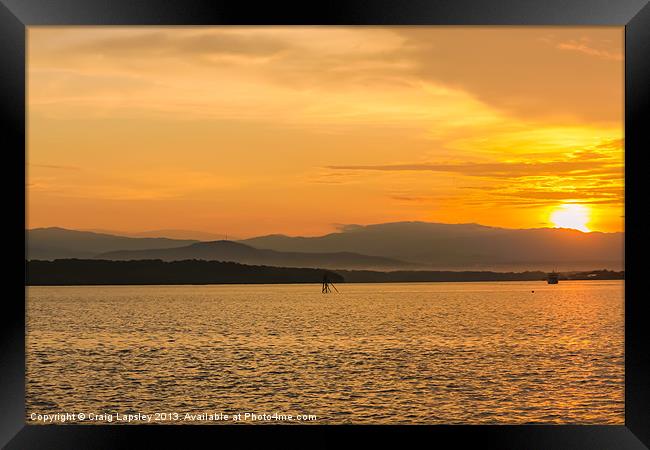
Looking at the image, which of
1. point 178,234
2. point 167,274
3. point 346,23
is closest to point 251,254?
point 178,234

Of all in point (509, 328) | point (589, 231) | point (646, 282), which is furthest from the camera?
point (509, 328)

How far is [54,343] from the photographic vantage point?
40875 mm

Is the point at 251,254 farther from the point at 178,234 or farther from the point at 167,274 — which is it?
the point at 167,274

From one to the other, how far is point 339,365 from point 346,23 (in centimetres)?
2675

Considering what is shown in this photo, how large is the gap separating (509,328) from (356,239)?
17941mm

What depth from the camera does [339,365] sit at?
Answer: 29797 mm

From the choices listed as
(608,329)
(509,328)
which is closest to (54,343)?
(509,328)

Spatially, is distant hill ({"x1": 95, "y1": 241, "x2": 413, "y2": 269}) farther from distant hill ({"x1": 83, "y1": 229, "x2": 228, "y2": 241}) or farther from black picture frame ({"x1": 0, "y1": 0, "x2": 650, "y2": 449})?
black picture frame ({"x1": 0, "y1": 0, "x2": 650, "y2": 449})

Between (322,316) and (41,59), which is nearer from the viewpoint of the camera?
(322,316)

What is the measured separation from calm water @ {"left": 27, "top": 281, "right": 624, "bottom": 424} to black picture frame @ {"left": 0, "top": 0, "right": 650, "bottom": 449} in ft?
38.8

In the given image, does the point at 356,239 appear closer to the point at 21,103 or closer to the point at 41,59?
the point at 41,59

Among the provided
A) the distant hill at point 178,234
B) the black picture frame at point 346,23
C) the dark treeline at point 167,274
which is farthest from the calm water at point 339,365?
the dark treeline at point 167,274

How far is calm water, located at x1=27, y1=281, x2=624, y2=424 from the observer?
1998cm

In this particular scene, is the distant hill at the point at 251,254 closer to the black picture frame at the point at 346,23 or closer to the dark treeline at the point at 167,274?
the dark treeline at the point at 167,274
